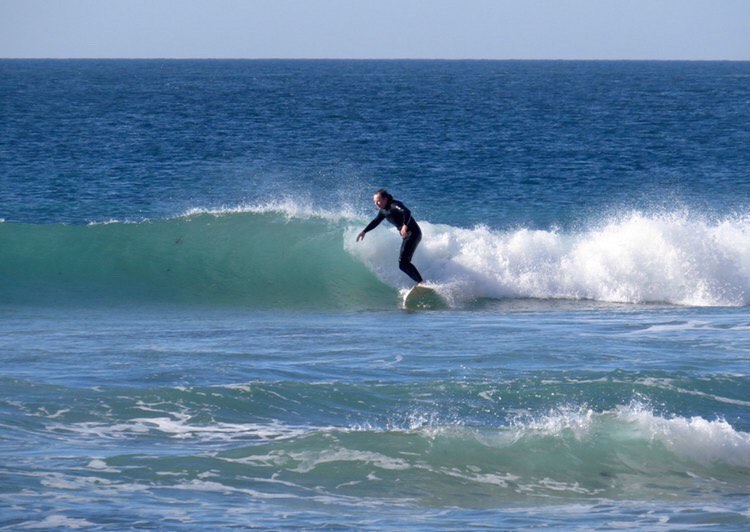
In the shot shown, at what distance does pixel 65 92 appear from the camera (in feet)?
232

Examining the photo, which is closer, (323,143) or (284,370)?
(284,370)

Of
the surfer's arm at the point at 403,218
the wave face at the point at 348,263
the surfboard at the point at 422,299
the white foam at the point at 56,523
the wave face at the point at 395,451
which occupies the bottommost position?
the white foam at the point at 56,523

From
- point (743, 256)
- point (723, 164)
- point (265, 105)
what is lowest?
point (743, 256)

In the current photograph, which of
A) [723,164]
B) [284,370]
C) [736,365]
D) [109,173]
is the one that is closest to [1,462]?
[284,370]

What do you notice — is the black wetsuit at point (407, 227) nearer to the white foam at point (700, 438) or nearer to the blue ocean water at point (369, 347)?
the blue ocean water at point (369, 347)

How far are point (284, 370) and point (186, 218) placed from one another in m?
9.50

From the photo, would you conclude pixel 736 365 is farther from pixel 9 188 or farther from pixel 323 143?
pixel 323 143

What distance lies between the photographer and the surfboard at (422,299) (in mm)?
15602

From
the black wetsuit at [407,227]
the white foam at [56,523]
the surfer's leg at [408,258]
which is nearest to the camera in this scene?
the white foam at [56,523]

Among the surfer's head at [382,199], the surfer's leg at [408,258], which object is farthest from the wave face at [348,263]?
the surfer's head at [382,199]

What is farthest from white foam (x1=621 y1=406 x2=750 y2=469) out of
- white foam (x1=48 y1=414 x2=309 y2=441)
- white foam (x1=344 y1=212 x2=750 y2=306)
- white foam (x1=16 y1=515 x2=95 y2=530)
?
white foam (x1=344 y1=212 x2=750 y2=306)

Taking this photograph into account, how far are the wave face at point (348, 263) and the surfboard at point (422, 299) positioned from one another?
0.19 m

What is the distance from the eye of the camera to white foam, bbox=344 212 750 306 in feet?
53.7

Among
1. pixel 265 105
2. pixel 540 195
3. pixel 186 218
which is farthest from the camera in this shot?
pixel 265 105
